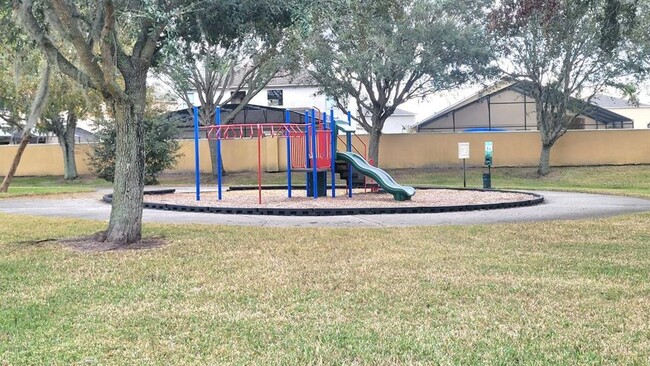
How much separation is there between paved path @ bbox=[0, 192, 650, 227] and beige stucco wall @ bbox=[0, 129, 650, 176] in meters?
13.4

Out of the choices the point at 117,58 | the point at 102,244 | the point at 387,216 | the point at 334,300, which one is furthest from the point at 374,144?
the point at 334,300

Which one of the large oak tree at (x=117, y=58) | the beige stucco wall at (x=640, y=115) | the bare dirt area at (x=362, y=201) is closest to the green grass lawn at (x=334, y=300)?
Answer: the large oak tree at (x=117, y=58)

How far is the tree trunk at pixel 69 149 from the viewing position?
2811 cm

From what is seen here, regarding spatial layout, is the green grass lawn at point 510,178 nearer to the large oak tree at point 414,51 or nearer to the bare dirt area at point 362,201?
the large oak tree at point 414,51

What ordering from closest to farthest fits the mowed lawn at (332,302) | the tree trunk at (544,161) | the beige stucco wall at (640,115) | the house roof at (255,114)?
the mowed lawn at (332,302) < the tree trunk at (544,161) < the house roof at (255,114) < the beige stucco wall at (640,115)

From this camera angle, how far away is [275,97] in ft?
137

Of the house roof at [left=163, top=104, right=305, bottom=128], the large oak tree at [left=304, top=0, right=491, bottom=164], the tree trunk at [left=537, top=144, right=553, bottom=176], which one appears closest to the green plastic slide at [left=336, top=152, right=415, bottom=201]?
the large oak tree at [left=304, top=0, right=491, bottom=164]

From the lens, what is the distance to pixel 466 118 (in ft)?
114

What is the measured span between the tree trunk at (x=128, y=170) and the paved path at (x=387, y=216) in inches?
115

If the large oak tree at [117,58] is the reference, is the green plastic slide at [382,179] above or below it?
below

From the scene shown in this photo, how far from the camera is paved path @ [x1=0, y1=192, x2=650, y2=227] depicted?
10.9 metres

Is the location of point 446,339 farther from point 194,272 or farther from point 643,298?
point 194,272

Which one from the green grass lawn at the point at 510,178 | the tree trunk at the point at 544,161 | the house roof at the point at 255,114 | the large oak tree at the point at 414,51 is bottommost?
the green grass lawn at the point at 510,178

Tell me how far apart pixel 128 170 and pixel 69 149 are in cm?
2281
